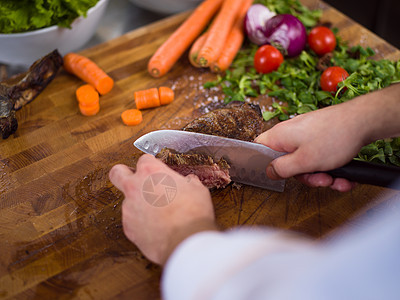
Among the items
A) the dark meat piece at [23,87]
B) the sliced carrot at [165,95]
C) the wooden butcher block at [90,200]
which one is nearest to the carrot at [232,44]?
the wooden butcher block at [90,200]

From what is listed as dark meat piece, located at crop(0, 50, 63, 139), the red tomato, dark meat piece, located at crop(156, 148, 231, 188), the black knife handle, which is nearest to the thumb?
the black knife handle

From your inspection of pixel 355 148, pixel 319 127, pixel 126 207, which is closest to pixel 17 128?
pixel 126 207

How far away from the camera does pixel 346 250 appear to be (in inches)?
37.2

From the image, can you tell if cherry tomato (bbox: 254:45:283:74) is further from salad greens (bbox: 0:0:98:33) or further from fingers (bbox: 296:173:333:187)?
salad greens (bbox: 0:0:98:33)

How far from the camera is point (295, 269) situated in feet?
3.18

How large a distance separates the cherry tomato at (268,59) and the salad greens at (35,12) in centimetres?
112

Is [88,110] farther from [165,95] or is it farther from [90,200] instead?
[90,200]

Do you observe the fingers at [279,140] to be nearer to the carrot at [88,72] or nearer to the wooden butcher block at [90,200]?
the wooden butcher block at [90,200]

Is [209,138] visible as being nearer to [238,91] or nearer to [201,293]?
[238,91]

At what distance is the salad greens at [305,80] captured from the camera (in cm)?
232

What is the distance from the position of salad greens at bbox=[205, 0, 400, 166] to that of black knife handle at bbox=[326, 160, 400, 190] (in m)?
A: 0.46

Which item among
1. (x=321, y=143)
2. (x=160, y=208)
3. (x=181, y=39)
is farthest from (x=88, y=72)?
(x=321, y=143)

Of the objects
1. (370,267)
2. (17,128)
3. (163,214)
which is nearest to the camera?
(370,267)

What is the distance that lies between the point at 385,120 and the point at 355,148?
0.54ft
